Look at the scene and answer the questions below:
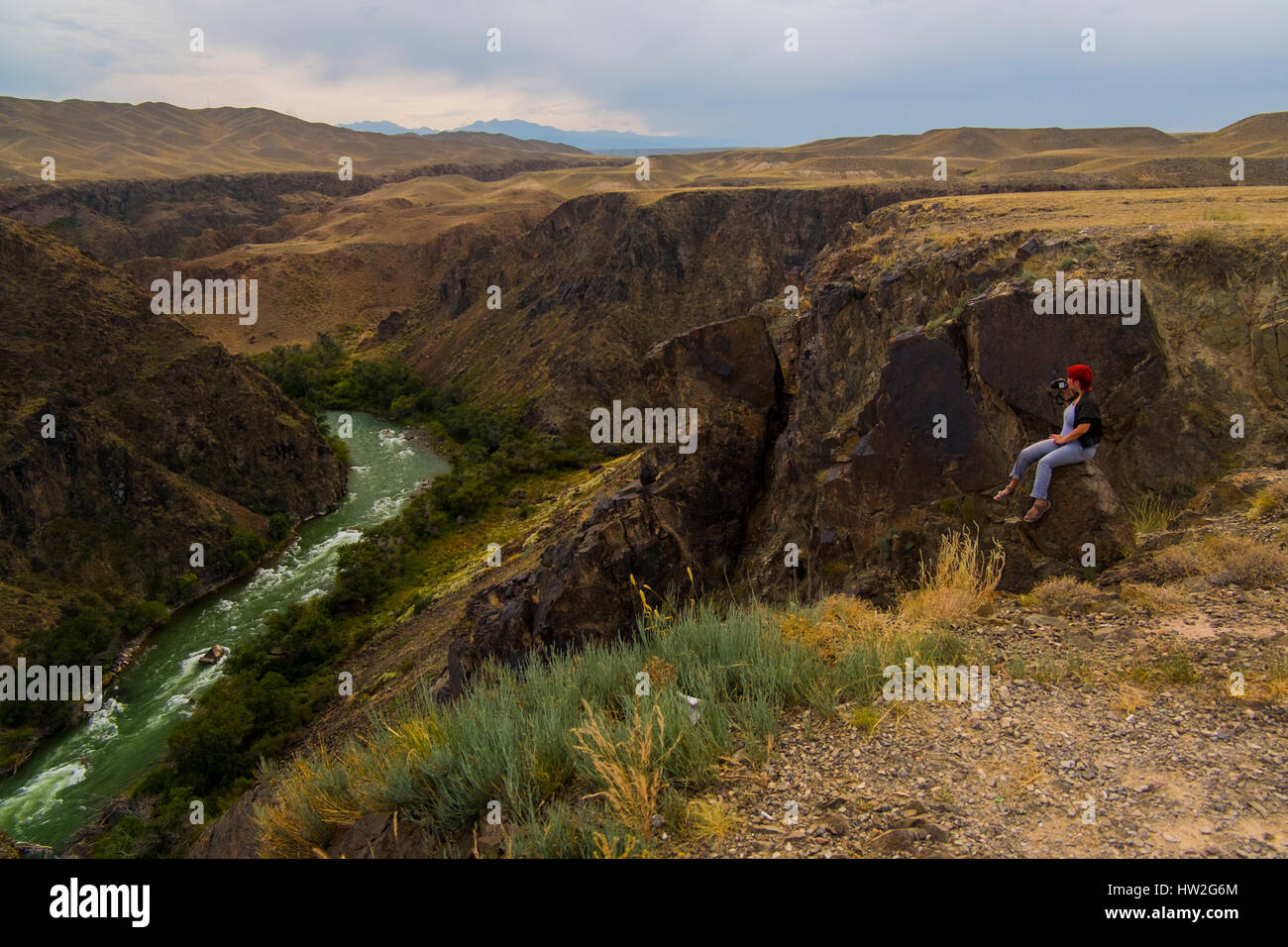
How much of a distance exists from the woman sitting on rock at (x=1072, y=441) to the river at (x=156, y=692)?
73.2ft

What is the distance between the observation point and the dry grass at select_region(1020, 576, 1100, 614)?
22.4 ft

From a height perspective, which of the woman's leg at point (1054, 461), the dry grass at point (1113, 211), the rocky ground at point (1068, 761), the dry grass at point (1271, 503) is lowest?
the rocky ground at point (1068, 761)

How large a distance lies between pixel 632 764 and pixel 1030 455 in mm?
5799

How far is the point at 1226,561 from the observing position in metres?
6.89

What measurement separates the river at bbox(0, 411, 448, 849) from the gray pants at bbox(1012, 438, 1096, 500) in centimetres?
2233

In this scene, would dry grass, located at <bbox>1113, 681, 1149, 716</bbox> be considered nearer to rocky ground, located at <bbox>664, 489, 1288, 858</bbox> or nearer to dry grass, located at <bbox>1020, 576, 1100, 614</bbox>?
rocky ground, located at <bbox>664, 489, 1288, 858</bbox>

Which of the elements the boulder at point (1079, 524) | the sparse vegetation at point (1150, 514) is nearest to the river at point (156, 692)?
the boulder at point (1079, 524)

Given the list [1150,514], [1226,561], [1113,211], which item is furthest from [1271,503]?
[1113,211]

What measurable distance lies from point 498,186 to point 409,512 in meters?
105

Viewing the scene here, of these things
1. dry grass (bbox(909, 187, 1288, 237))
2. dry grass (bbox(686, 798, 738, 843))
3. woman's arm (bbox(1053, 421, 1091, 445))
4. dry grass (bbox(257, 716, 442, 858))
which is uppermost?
dry grass (bbox(909, 187, 1288, 237))

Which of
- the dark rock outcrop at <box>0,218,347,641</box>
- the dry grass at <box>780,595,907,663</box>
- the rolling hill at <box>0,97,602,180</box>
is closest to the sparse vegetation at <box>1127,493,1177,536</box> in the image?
the dry grass at <box>780,595,907,663</box>

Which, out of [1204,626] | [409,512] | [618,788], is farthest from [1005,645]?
[409,512]

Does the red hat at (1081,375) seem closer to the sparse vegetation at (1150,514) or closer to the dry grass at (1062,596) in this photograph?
the dry grass at (1062,596)

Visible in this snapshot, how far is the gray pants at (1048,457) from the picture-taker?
24.8 feet
